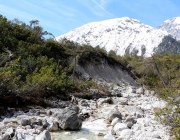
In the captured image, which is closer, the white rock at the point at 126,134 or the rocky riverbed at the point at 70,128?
the rocky riverbed at the point at 70,128

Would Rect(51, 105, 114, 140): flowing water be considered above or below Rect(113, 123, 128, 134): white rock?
below

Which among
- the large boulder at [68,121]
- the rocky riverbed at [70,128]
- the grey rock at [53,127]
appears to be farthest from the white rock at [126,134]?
the grey rock at [53,127]

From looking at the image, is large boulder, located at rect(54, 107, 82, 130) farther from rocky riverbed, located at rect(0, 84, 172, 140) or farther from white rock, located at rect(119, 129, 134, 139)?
white rock, located at rect(119, 129, 134, 139)

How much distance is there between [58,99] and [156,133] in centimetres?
978

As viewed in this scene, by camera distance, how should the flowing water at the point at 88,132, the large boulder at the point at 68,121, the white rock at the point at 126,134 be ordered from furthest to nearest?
the large boulder at the point at 68,121 → the white rock at the point at 126,134 → the flowing water at the point at 88,132

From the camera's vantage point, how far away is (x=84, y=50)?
46656mm

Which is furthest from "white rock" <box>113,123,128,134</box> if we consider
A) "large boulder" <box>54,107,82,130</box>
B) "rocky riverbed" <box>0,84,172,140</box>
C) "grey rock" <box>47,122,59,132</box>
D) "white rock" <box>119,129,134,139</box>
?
"grey rock" <box>47,122,59,132</box>

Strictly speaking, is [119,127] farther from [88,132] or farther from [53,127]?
[53,127]

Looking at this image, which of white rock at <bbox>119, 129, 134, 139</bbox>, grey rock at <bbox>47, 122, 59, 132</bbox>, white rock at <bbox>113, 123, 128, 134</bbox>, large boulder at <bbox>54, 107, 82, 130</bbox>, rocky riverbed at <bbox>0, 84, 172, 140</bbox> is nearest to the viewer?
rocky riverbed at <bbox>0, 84, 172, 140</bbox>

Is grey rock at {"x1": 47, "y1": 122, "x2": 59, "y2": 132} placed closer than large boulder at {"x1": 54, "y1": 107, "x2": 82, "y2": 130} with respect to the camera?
Yes

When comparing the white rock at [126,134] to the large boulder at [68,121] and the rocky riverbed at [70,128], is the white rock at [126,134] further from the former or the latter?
the large boulder at [68,121]

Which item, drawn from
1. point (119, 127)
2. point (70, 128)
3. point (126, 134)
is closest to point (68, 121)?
point (70, 128)

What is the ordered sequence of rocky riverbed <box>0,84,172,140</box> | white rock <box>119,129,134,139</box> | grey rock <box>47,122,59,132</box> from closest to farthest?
rocky riverbed <box>0,84,172,140</box> → white rock <box>119,129,134,139</box> → grey rock <box>47,122,59,132</box>

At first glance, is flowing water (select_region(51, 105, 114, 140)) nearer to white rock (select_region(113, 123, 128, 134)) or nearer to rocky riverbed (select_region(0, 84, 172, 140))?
rocky riverbed (select_region(0, 84, 172, 140))
